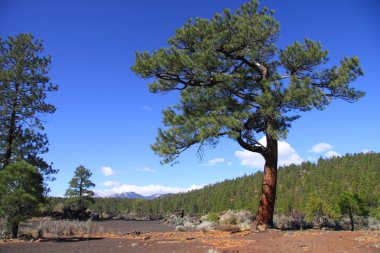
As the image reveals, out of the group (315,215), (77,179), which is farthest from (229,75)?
(77,179)

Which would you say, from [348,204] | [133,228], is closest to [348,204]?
[348,204]

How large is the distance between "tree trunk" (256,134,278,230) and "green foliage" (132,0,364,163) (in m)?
0.24

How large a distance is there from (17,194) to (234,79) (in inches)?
352

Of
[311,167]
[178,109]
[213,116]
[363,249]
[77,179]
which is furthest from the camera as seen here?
[311,167]

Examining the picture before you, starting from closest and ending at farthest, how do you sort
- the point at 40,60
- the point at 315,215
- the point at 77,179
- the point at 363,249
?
the point at 363,249
the point at 40,60
the point at 315,215
the point at 77,179

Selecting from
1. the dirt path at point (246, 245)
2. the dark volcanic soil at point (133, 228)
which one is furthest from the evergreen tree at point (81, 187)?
the dirt path at point (246, 245)

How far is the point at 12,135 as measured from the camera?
15.2 metres

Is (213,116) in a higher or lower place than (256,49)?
lower

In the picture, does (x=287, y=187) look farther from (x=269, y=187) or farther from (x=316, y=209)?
(x=269, y=187)

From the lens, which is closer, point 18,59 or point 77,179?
point 18,59

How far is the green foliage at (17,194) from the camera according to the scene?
12188 mm

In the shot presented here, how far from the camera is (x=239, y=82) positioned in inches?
569

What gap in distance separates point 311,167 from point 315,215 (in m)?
78.7

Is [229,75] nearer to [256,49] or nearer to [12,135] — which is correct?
[256,49]
